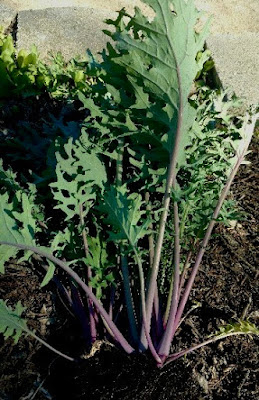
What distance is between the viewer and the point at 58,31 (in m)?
3.83

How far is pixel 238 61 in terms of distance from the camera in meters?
3.70

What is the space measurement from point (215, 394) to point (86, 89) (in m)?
1.87

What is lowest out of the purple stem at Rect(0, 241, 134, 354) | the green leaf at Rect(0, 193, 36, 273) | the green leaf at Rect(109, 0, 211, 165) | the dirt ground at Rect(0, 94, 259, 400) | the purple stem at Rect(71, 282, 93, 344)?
the dirt ground at Rect(0, 94, 259, 400)

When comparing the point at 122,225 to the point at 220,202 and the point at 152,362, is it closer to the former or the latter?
the point at 220,202

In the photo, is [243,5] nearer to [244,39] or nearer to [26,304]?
[244,39]

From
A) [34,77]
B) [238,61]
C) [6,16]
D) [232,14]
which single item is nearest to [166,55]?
[34,77]

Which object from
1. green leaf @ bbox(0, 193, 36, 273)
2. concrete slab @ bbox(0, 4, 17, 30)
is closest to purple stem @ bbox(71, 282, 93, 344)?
green leaf @ bbox(0, 193, 36, 273)

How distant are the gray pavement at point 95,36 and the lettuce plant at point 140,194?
1448 millimetres

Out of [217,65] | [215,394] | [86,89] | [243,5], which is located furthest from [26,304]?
[243,5]

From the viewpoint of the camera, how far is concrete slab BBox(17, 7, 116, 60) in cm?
371

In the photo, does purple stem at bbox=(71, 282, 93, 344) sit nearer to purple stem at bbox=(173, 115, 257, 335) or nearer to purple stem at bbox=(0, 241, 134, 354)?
purple stem at bbox=(0, 241, 134, 354)

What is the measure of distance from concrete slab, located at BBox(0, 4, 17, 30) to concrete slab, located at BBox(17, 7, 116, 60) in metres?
0.07

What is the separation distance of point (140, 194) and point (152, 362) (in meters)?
0.66

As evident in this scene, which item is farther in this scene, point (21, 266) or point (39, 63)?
point (39, 63)
